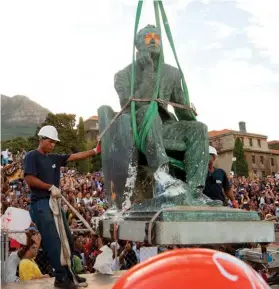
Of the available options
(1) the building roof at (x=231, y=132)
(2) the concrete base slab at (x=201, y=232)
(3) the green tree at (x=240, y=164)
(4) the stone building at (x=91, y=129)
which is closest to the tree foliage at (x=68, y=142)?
(4) the stone building at (x=91, y=129)

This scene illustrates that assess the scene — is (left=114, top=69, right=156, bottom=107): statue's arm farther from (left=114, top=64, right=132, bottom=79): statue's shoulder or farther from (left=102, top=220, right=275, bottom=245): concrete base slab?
(left=102, top=220, right=275, bottom=245): concrete base slab

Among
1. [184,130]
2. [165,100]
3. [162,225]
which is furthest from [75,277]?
[165,100]

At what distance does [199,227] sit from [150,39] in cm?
230

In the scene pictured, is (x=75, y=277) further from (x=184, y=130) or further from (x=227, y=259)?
(x=227, y=259)

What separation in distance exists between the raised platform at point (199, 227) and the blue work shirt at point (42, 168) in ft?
2.97

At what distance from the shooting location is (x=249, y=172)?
2640 inches

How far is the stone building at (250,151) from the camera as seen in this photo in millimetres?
67875

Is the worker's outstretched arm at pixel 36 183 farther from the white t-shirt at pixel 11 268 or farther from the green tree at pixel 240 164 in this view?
the green tree at pixel 240 164

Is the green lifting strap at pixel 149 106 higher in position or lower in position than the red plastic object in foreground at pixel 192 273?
higher

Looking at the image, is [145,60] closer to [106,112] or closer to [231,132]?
[106,112]

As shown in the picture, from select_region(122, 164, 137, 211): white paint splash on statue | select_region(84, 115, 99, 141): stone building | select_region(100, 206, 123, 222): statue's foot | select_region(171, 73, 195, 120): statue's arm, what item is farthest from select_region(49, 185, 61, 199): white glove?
select_region(84, 115, 99, 141): stone building

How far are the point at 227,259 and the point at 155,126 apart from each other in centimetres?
260

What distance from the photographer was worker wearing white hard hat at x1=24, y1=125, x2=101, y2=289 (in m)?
3.68

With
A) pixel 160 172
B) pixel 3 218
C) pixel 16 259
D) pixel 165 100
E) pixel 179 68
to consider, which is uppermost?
pixel 179 68
